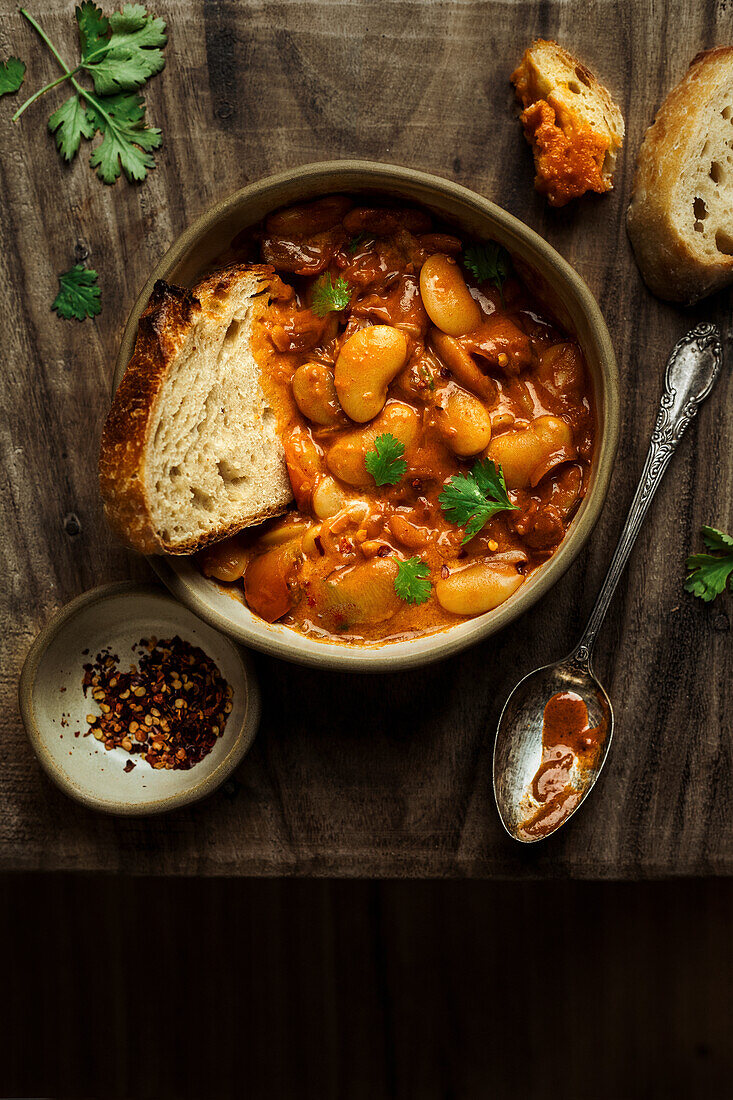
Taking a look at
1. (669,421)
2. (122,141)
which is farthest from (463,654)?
(122,141)

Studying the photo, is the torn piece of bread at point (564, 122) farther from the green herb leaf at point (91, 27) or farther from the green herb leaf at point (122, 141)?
the green herb leaf at point (91, 27)

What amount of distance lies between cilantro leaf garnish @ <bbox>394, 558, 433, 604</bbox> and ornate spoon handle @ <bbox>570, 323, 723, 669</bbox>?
1.51ft

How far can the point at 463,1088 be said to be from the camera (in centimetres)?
283

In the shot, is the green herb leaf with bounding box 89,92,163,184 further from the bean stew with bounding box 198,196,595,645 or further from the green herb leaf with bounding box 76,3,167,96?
the bean stew with bounding box 198,196,595,645

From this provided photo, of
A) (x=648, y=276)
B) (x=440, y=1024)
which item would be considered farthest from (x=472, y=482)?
(x=440, y=1024)

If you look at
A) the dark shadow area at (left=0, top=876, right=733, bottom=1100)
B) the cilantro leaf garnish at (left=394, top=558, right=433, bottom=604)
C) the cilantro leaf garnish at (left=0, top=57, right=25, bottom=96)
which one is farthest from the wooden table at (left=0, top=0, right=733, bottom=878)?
the dark shadow area at (left=0, top=876, right=733, bottom=1100)

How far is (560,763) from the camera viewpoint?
7.07 ft

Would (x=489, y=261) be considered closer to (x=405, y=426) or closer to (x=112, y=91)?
(x=405, y=426)

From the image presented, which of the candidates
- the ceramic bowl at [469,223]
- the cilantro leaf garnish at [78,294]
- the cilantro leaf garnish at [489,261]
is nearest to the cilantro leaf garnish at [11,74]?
the cilantro leaf garnish at [78,294]

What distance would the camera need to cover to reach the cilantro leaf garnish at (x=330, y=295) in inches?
79.5

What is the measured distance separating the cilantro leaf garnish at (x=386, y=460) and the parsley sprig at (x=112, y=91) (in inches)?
36.9

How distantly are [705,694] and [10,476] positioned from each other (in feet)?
6.32

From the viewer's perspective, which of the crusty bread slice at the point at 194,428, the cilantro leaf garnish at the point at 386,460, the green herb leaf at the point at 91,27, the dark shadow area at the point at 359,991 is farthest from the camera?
the dark shadow area at the point at 359,991

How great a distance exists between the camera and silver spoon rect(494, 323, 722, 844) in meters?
2.12
